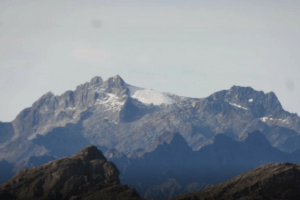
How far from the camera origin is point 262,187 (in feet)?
512

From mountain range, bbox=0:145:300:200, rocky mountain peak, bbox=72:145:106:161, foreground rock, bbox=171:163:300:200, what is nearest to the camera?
foreground rock, bbox=171:163:300:200

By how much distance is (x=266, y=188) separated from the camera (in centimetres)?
15625

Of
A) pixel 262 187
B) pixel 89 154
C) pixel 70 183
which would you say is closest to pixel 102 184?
pixel 70 183

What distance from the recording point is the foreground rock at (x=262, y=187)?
507 ft

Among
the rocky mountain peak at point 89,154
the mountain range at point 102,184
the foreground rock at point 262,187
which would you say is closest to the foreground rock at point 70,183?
the mountain range at point 102,184

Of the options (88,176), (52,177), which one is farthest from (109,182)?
(52,177)

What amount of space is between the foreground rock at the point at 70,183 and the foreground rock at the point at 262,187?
20600 millimetres

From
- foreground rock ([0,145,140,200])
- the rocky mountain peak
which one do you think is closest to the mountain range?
foreground rock ([0,145,140,200])

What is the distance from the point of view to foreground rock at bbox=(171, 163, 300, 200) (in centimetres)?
15462

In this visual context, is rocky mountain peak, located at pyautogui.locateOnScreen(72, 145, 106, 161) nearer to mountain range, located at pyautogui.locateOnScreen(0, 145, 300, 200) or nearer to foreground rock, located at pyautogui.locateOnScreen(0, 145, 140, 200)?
foreground rock, located at pyautogui.locateOnScreen(0, 145, 140, 200)

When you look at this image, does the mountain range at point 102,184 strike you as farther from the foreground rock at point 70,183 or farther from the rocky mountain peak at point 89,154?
the rocky mountain peak at point 89,154

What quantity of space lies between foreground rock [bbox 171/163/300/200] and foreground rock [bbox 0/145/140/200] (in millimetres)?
20600

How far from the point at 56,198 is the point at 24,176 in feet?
54.5

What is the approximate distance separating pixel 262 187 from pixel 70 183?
183ft
